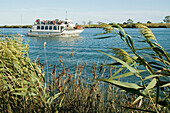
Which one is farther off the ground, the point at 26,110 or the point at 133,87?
→ the point at 133,87

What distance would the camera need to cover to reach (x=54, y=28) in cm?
4553

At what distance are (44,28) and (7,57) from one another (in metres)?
43.4

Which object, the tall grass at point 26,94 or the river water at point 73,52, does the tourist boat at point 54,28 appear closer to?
the river water at point 73,52

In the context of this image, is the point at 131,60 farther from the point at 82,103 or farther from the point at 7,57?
the point at 7,57

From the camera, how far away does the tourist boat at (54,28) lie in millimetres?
45000

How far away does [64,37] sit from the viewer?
46.6m

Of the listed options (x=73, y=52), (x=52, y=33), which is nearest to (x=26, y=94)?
(x=73, y=52)

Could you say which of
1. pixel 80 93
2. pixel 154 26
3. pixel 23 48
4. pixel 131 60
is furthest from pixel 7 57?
pixel 154 26

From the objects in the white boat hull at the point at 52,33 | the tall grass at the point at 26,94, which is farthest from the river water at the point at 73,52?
the white boat hull at the point at 52,33

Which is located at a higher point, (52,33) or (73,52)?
(73,52)

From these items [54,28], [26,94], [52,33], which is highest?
[54,28]

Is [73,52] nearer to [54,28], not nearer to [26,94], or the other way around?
[26,94]

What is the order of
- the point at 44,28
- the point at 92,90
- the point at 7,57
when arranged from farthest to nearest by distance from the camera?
1. the point at 44,28
2. the point at 7,57
3. the point at 92,90

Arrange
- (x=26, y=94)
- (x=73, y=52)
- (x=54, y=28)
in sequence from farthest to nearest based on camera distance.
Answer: (x=54, y=28)
(x=73, y=52)
(x=26, y=94)
